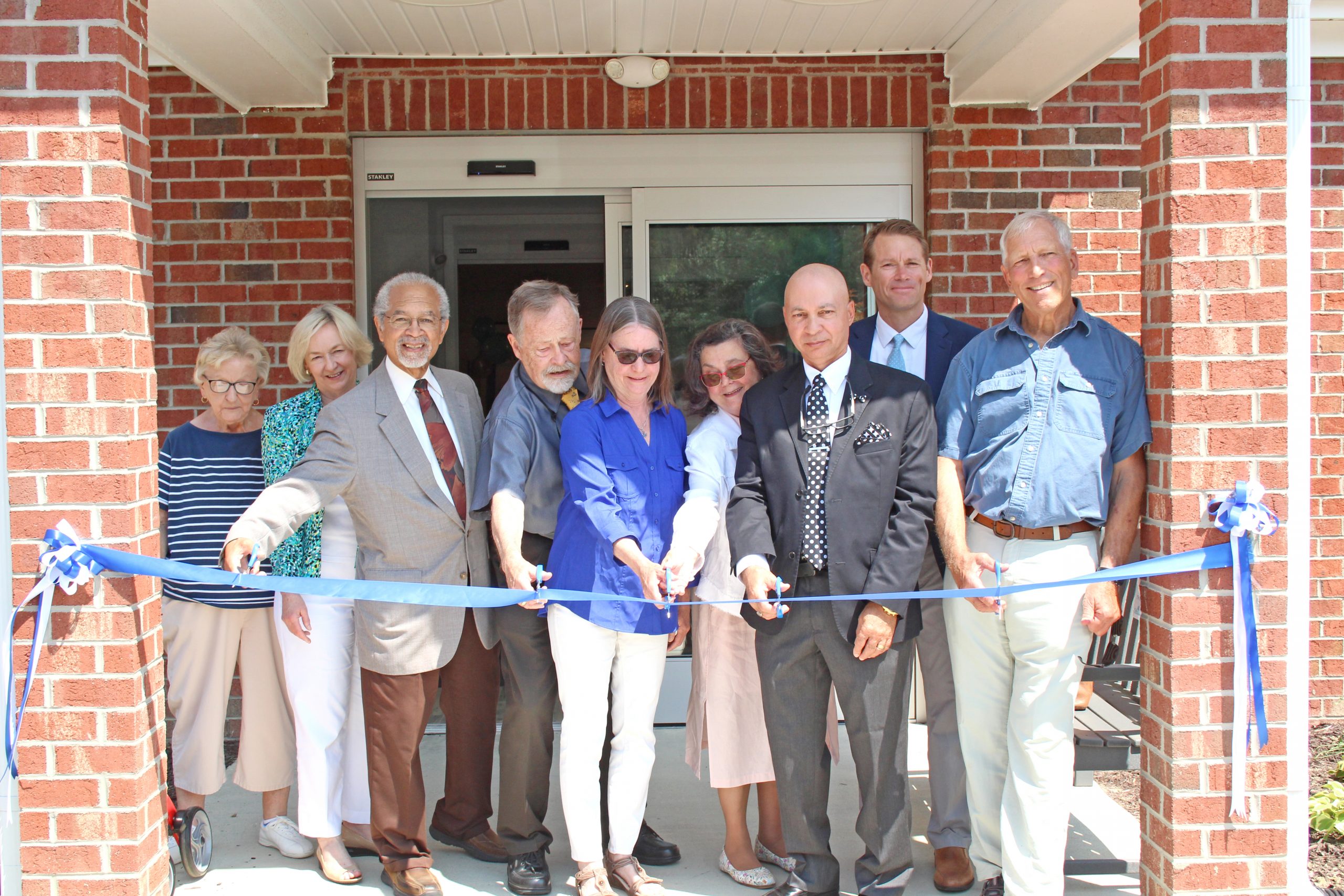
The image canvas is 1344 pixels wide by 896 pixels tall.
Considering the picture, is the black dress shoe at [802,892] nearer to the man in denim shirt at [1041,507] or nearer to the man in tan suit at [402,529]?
the man in denim shirt at [1041,507]

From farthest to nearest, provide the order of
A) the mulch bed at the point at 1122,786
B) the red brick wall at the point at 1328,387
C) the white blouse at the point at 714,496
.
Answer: the red brick wall at the point at 1328,387 → the mulch bed at the point at 1122,786 → the white blouse at the point at 714,496

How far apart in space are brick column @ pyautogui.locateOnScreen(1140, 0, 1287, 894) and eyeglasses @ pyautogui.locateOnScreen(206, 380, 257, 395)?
9.79 feet

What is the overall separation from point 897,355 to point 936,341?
0.51ft

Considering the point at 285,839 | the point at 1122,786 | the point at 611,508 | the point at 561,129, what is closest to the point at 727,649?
the point at 611,508

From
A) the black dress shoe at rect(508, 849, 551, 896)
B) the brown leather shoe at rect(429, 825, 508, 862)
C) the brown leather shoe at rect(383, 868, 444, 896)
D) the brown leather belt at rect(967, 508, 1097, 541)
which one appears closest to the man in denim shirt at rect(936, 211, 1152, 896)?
the brown leather belt at rect(967, 508, 1097, 541)

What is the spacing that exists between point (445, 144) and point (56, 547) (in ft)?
9.04

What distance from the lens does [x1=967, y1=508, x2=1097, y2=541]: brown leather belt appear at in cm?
301

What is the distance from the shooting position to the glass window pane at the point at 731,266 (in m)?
5.03

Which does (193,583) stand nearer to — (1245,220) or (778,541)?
(778,541)

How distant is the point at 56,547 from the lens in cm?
291

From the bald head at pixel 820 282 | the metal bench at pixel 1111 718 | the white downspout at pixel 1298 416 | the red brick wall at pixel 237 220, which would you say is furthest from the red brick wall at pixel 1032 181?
the red brick wall at pixel 237 220

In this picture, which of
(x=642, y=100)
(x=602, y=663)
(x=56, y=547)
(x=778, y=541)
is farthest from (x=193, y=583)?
(x=642, y=100)

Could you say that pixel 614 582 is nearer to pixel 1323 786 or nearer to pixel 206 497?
pixel 206 497

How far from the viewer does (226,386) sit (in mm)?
3676
